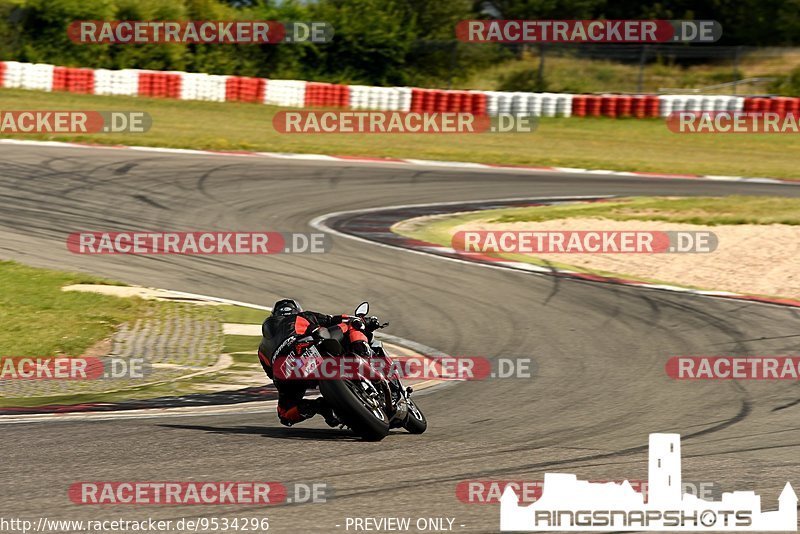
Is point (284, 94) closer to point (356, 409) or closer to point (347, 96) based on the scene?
point (347, 96)

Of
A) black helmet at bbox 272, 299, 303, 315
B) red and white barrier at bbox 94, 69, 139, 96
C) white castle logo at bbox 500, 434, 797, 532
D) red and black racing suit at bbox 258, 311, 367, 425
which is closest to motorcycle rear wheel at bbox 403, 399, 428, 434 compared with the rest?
red and black racing suit at bbox 258, 311, 367, 425

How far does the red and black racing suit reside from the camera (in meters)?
6.93

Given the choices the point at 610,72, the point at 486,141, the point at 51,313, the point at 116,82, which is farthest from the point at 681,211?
the point at 610,72

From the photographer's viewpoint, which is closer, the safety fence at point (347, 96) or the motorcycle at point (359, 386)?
the motorcycle at point (359, 386)

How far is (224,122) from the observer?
98.1 feet

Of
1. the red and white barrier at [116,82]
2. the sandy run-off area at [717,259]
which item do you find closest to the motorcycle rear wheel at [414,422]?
the sandy run-off area at [717,259]

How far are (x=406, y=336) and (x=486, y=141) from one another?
19.0 metres

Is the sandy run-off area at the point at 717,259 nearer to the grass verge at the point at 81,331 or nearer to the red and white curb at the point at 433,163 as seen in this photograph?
the grass verge at the point at 81,331

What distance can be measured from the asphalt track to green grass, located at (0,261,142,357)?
92 cm

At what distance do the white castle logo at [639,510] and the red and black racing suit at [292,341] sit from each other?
1.61 m

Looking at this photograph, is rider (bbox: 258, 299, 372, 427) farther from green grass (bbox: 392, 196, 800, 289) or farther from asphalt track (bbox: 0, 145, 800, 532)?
green grass (bbox: 392, 196, 800, 289)

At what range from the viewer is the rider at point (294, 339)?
271 inches

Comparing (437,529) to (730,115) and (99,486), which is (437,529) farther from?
(730,115)

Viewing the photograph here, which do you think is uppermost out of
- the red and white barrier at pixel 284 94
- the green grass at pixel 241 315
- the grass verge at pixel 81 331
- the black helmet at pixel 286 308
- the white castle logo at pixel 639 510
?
the red and white barrier at pixel 284 94
